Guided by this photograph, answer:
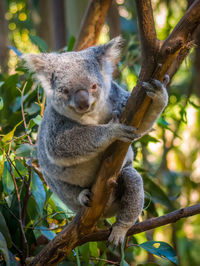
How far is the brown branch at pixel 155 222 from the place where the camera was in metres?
2.16

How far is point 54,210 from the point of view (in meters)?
2.71

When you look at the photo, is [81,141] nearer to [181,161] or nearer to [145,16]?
[145,16]

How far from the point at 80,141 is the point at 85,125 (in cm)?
13

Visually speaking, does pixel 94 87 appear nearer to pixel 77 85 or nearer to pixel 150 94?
pixel 77 85

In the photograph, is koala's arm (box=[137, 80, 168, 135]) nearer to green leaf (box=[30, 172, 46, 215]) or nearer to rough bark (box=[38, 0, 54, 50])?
green leaf (box=[30, 172, 46, 215])

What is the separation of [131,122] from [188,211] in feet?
2.24

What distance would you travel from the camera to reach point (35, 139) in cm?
337

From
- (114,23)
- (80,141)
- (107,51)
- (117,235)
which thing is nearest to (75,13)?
(114,23)

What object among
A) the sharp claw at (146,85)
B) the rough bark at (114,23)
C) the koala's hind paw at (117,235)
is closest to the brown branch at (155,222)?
the koala's hind paw at (117,235)

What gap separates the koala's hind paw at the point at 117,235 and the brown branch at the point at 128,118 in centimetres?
16

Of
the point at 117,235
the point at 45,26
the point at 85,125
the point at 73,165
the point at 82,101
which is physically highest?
the point at 82,101

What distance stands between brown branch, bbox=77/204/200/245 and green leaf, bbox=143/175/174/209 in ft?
2.88

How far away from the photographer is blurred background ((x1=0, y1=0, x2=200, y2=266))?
254cm

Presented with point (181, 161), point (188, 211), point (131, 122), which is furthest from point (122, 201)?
point (181, 161)
